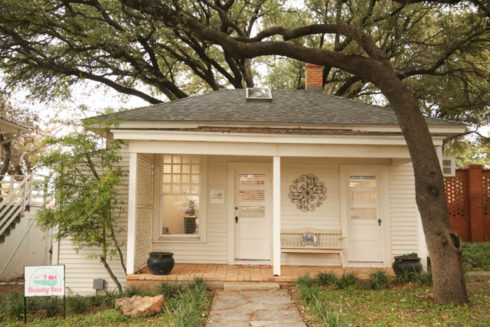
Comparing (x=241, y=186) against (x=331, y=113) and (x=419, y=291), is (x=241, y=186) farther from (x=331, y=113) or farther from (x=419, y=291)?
(x=419, y=291)

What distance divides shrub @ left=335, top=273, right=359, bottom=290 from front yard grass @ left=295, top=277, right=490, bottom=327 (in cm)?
10

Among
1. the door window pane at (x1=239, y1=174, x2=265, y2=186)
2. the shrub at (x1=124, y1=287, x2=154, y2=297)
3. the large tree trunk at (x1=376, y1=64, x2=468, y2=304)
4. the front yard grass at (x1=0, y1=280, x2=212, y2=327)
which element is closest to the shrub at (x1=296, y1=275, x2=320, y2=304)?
the front yard grass at (x1=0, y1=280, x2=212, y2=327)

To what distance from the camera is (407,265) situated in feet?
24.8

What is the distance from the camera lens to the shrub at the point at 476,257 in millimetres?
9523

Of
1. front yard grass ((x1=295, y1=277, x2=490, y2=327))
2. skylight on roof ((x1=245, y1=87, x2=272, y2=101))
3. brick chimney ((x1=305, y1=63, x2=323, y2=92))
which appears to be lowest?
front yard grass ((x1=295, y1=277, x2=490, y2=327))

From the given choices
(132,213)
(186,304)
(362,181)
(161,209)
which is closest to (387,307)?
(186,304)

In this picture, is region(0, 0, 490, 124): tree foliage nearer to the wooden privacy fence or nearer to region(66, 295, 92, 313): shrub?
the wooden privacy fence

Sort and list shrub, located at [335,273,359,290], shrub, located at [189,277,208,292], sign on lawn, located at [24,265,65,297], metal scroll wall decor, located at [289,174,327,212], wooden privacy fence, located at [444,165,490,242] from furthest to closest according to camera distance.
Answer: wooden privacy fence, located at [444,165,490,242] → metal scroll wall decor, located at [289,174,327,212] → shrub, located at [335,273,359,290] → shrub, located at [189,277,208,292] → sign on lawn, located at [24,265,65,297]

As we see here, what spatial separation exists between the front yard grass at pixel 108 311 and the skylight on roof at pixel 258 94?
210 inches

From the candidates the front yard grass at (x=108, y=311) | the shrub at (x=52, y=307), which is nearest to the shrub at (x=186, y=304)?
the front yard grass at (x=108, y=311)

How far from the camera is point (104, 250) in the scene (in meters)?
7.65

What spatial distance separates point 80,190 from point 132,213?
3.61ft

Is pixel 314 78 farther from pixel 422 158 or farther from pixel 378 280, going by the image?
pixel 378 280

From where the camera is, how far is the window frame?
30.1ft
